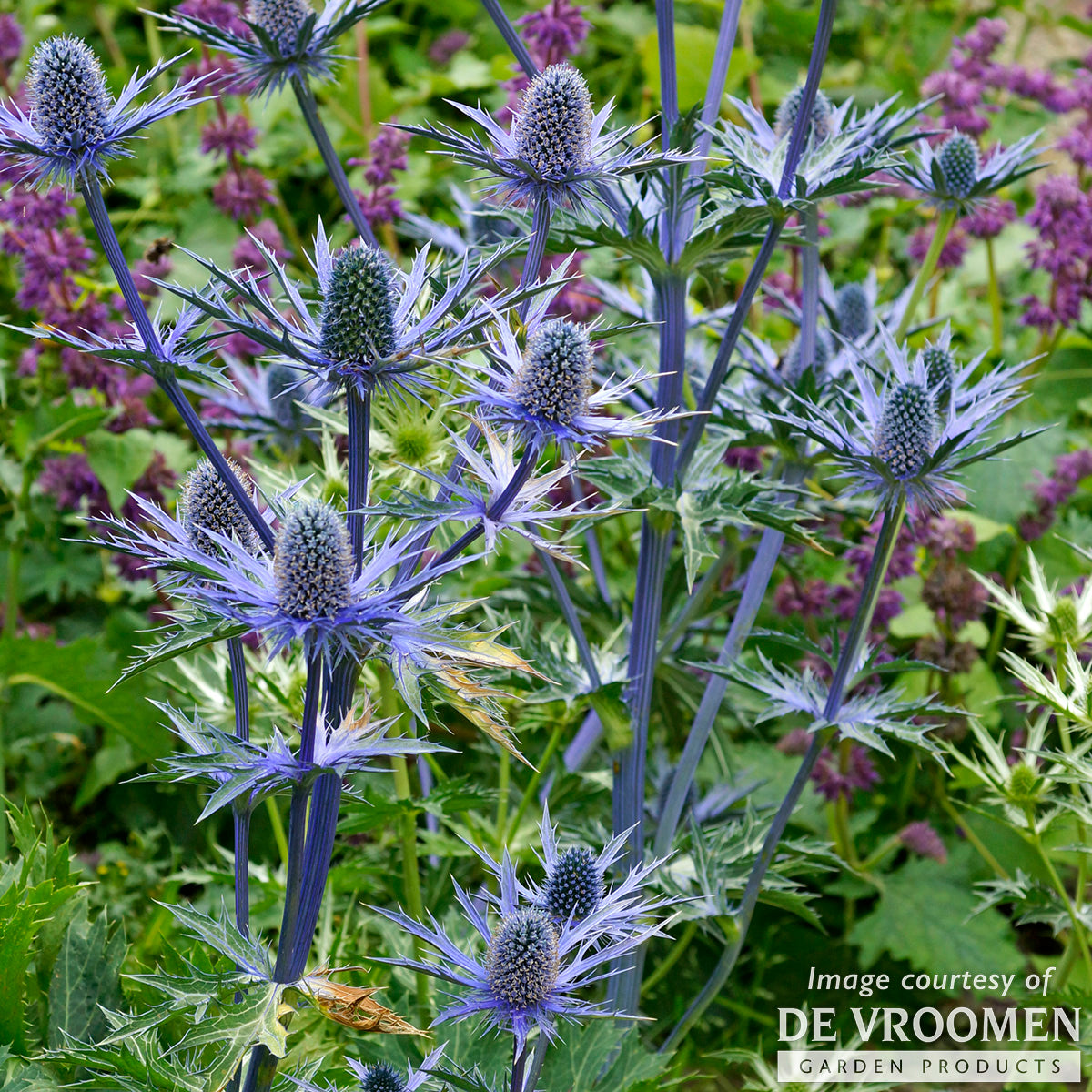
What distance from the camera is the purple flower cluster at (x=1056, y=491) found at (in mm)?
2504

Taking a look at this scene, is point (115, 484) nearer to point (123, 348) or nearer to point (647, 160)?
point (123, 348)

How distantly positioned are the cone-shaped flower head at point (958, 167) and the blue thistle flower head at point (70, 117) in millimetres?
1162

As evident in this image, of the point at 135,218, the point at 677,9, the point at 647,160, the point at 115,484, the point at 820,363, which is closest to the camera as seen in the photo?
the point at 647,160

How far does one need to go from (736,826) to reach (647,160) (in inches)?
39.7

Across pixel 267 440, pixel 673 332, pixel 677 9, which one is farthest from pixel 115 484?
pixel 677 9

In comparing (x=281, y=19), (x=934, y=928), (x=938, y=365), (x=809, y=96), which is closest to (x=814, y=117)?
(x=809, y=96)

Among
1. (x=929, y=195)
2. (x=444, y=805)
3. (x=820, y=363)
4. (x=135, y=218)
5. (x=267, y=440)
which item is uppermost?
(x=135, y=218)

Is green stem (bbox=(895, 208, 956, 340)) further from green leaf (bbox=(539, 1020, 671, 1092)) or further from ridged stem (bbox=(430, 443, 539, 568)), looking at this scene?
green leaf (bbox=(539, 1020, 671, 1092))

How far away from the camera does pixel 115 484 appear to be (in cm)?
218

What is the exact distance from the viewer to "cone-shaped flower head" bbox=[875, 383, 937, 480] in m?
1.32

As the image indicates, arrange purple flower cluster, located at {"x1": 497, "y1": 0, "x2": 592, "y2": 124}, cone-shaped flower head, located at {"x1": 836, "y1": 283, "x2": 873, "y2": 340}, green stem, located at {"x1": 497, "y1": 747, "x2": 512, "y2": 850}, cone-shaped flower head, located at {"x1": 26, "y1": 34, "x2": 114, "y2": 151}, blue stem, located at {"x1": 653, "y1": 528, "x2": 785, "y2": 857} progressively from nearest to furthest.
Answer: cone-shaped flower head, located at {"x1": 26, "y1": 34, "x2": 114, "y2": 151}
blue stem, located at {"x1": 653, "y1": 528, "x2": 785, "y2": 857}
green stem, located at {"x1": 497, "y1": 747, "x2": 512, "y2": 850}
purple flower cluster, located at {"x1": 497, "y1": 0, "x2": 592, "y2": 124}
cone-shaped flower head, located at {"x1": 836, "y1": 283, "x2": 873, "y2": 340}

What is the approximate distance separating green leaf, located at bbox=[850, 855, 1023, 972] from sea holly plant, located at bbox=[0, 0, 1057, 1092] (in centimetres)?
10

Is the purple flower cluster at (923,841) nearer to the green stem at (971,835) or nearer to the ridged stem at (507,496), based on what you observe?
the green stem at (971,835)

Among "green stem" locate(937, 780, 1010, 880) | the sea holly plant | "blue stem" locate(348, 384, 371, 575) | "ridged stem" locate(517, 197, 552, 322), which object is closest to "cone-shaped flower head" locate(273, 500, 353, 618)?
the sea holly plant
